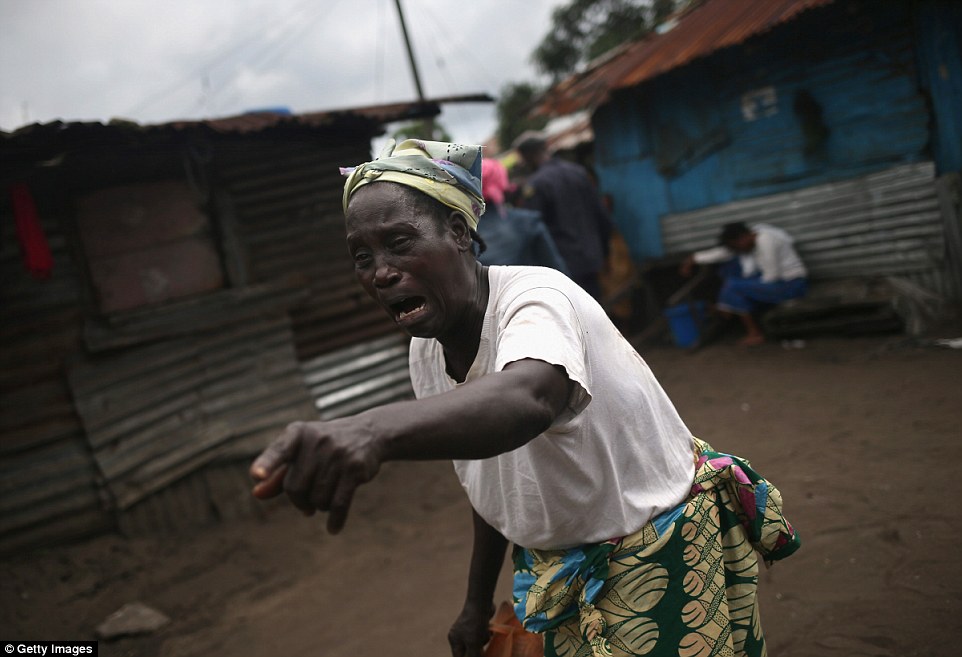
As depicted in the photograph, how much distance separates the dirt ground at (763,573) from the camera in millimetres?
3092

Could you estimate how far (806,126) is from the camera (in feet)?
24.9

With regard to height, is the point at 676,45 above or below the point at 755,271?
above

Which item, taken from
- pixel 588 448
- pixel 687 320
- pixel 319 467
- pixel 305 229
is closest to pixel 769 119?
pixel 687 320

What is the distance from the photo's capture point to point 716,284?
9.22 m

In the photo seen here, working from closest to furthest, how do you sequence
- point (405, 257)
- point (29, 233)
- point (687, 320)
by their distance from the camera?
point (405, 257)
point (29, 233)
point (687, 320)

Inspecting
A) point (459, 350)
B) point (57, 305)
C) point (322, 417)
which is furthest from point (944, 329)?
point (57, 305)

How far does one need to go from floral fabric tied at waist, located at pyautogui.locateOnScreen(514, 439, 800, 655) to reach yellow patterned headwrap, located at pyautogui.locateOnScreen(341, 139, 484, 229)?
797 millimetres

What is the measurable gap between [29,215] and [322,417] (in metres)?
2.87

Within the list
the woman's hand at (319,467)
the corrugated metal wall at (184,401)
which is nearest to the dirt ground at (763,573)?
the corrugated metal wall at (184,401)

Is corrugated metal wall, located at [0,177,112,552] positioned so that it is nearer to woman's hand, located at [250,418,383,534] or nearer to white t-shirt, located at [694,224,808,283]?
woman's hand, located at [250,418,383,534]

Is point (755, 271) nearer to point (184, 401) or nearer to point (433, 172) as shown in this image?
Answer: point (184, 401)

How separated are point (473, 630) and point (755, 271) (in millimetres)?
6918

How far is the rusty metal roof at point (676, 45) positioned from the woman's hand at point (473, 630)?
20.6 ft

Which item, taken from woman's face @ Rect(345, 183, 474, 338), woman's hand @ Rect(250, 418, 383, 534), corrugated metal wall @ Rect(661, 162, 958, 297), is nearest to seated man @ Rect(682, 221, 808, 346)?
corrugated metal wall @ Rect(661, 162, 958, 297)
